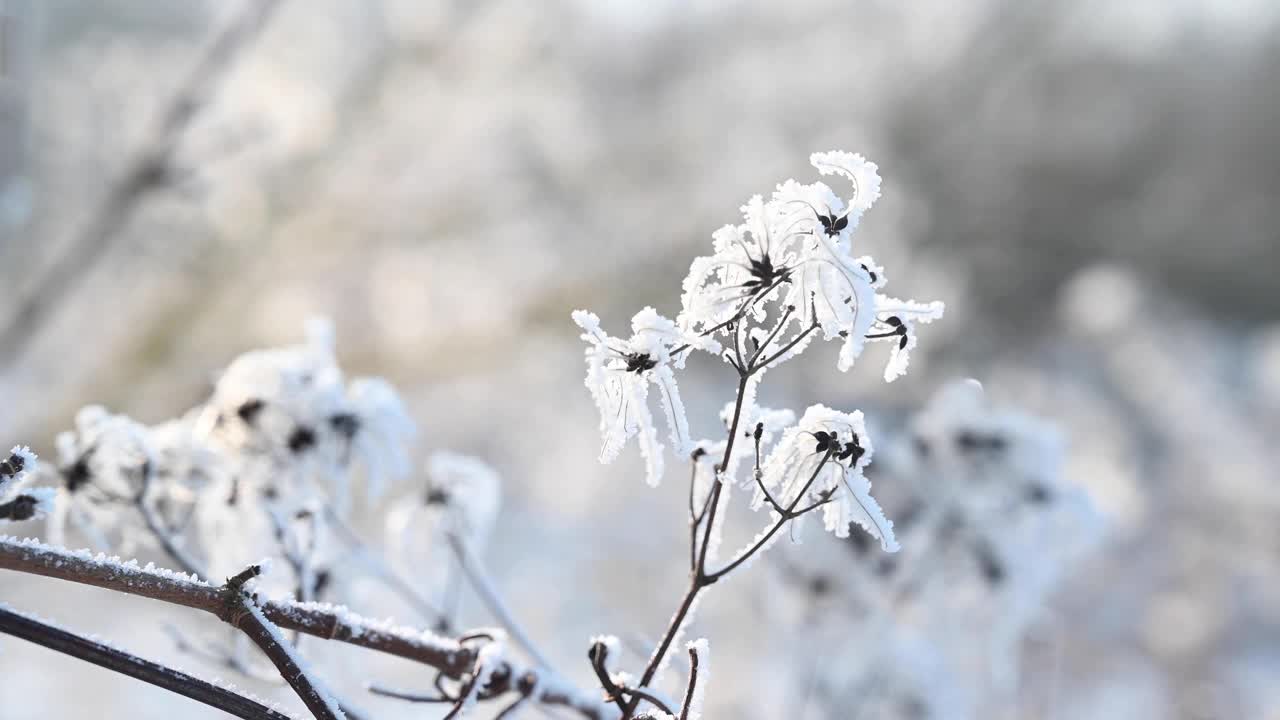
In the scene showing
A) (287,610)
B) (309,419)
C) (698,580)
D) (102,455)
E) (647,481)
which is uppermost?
(309,419)

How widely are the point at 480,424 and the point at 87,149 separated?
6259 millimetres

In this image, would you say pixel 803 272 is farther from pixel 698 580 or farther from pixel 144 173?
pixel 144 173

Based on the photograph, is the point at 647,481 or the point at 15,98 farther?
the point at 15,98

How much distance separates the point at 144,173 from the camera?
432 cm

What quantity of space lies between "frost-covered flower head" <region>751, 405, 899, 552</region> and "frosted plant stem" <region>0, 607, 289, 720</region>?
577 mm

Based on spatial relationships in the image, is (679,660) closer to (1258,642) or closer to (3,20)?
(3,20)

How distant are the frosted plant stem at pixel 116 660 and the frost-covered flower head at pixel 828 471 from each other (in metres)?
0.58

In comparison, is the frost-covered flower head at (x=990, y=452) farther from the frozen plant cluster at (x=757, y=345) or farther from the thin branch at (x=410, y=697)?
the thin branch at (x=410, y=697)

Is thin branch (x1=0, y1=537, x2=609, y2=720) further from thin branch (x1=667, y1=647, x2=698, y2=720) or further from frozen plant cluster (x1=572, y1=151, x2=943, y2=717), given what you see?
thin branch (x1=667, y1=647, x2=698, y2=720)

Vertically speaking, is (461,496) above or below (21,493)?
above

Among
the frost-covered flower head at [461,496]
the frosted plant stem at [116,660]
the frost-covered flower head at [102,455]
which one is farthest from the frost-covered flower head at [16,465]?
the frost-covered flower head at [461,496]

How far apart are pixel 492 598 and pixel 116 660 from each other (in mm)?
865

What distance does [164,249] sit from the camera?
9.44 metres

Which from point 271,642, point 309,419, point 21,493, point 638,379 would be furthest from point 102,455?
point 638,379
